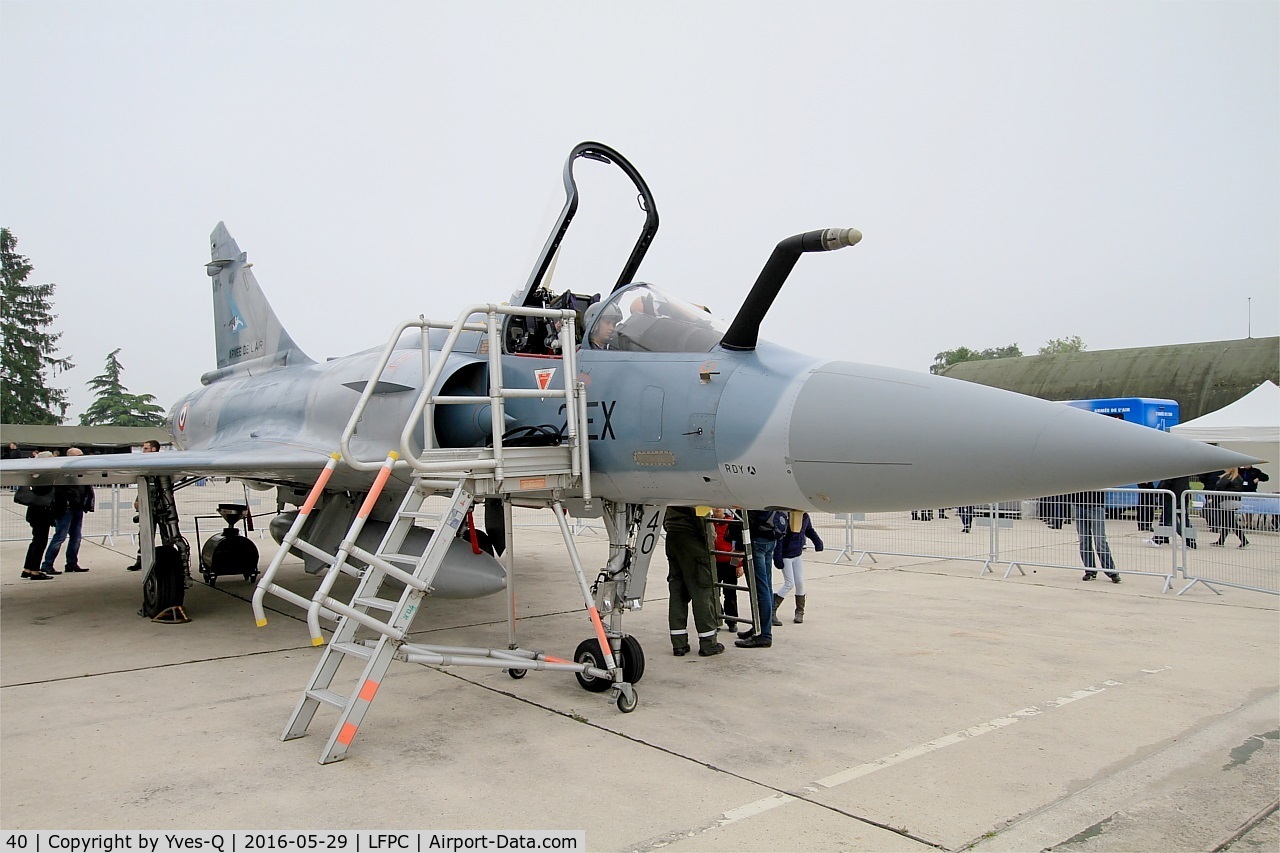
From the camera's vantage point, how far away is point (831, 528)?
17031 mm

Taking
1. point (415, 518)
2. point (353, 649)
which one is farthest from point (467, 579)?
point (353, 649)

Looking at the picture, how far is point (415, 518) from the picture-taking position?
507 centimetres

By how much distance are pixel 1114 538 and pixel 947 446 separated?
1246 cm

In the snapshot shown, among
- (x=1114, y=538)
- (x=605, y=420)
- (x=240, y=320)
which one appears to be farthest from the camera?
(x=1114, y=538)

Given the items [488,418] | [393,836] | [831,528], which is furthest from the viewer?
[831,528]

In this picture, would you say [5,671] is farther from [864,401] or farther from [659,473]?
[864,401]

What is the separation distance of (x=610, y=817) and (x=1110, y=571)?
350 inches

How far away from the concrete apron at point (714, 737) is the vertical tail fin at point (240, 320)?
3.78 m

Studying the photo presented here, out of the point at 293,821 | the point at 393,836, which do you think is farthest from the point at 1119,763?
the point at 293,821

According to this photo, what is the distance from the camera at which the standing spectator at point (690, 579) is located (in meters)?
6.54

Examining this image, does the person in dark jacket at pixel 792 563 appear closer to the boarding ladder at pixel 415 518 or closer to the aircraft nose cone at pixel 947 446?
the boarding ladder at pixel 415 518

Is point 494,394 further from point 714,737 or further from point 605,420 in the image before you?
point 714,737

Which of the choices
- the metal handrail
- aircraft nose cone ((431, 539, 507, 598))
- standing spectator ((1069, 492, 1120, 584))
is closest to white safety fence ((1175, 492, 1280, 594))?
standing spectator ((1069, 492, 1120, 584))

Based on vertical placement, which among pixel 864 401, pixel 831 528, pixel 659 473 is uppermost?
pixel 864 401
